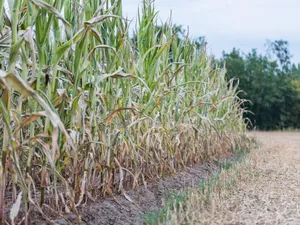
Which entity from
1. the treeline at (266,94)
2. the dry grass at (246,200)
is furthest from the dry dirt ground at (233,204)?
the treeline at (266,94)

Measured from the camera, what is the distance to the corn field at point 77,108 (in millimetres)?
1489

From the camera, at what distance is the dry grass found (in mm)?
2004

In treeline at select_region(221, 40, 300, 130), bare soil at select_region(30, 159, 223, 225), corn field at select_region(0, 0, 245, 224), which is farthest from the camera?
treeline at select_region(221, 40, 300, 130)

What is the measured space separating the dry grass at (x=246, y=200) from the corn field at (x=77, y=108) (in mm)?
411

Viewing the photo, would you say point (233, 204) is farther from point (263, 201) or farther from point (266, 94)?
point (266, 94)

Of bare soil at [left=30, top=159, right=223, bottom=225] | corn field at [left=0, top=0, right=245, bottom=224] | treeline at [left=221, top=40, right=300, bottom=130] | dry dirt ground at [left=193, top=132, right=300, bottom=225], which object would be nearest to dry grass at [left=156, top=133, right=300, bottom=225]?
dry dirt ground at [left=193, top=132, right=300, bottom=225]

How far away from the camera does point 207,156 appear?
14.6 feet

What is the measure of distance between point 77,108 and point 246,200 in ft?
3.59

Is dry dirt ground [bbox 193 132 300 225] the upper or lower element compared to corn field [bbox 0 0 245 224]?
lower

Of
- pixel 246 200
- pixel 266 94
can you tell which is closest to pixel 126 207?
pixel 246 200

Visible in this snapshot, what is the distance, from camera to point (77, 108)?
2.00 meters

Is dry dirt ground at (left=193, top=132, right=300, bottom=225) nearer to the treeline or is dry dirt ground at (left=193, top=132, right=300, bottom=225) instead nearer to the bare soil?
the bare soil

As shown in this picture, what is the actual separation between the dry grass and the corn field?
1.35 feet

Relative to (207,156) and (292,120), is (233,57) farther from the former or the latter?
(207,156)
